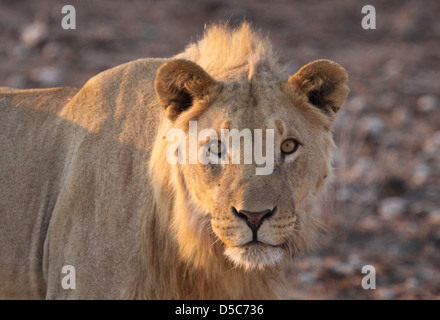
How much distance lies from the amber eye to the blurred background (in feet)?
3.40

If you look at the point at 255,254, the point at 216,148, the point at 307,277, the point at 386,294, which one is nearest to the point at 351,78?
the point at 307,277

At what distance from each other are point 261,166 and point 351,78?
6275 millimetres

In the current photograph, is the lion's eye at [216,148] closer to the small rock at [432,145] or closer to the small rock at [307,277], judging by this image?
the small rock at [307,277]

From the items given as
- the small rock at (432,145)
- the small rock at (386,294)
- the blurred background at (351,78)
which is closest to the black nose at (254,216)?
the blurred background at (351,78)

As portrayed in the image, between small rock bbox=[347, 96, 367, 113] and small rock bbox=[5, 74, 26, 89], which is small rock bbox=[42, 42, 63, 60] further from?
small rock bbox=[347, 96, 367, 113]

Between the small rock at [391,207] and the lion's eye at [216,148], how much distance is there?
3692 millimetres

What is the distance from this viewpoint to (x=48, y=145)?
3.84 meters

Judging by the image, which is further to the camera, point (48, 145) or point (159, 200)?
point (48, 145)

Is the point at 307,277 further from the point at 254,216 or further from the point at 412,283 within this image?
the point at 254,216

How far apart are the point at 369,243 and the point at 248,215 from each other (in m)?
3.45

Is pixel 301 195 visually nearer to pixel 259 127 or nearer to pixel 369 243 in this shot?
pixel 259 127

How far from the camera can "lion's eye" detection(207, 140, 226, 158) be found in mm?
3055

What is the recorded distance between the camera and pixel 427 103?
8.28m

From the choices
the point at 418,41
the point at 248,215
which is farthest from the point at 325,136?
the point at 418,41
